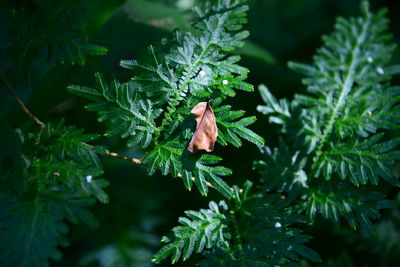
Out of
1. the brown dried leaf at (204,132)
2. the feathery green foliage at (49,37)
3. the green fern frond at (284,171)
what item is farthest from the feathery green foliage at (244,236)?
the feathery green foliage at (49,37)

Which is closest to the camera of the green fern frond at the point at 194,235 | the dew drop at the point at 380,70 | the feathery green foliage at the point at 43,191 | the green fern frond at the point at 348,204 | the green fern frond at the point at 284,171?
the feathery green foliage at the point at 43,191

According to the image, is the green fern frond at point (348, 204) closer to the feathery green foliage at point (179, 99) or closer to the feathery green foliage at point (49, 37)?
the feathery green foliage at point (179, 99)

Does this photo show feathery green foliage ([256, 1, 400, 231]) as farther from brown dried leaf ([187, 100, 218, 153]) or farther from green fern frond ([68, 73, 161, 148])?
green fern frond ([68, 73, 161, 148])

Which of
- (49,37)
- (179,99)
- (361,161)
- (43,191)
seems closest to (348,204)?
(361,161)

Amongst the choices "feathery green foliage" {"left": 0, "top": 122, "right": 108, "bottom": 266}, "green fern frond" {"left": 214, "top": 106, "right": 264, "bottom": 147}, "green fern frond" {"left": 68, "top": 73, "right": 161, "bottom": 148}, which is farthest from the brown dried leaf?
"feathery green foliage" {"left": 0, "top": 122, "right": 108, "bottom": 266}

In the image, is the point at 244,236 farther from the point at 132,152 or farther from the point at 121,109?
the point at 132,152

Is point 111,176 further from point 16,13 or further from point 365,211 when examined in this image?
point 365,211
